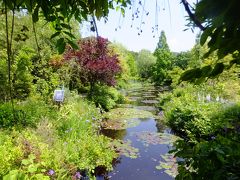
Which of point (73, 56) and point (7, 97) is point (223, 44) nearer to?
point (7, 97)

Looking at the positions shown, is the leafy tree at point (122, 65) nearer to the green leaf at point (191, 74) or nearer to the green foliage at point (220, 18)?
the green leaf at point (191, 74)

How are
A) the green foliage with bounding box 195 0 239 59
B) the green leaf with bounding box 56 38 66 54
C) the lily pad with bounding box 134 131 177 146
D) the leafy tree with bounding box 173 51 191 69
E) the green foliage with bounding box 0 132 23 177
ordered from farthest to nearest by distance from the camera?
the leafy tree with bounding box 173 51 191 69, the lily pad with bounding box 134 131 177 146, the green foliage with bounding box 0 132 23 177, the green leaf with bounding box 56 38 66 54, the green foliage with bounding box 195 0 239 59

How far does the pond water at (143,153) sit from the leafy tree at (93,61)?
343cm

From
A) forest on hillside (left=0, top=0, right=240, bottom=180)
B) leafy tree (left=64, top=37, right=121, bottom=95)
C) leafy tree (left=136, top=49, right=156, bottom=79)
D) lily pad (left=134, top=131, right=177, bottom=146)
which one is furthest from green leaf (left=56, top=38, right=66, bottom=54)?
leafy tree (left=136, top=49, right=156, bottom=79)

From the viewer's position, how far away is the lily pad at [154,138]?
8.89 m

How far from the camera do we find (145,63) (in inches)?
1911

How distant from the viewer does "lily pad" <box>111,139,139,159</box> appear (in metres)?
7.60

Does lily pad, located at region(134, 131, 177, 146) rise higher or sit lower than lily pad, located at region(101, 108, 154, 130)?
lower

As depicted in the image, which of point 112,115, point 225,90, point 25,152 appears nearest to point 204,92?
point 225,90

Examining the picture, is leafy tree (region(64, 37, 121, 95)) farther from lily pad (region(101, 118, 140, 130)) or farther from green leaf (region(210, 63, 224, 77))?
green leaf (region(210, 63, 224, 77))

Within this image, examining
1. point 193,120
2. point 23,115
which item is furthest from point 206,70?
point 193,120

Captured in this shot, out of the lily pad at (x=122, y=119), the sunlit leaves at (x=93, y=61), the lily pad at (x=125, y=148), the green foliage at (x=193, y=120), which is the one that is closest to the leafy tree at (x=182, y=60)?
the lily pad at (x=122, y=119)

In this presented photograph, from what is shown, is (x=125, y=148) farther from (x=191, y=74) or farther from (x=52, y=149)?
(x=191, y=74)

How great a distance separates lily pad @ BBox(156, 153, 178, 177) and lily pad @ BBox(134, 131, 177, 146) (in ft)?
A: 4.62
